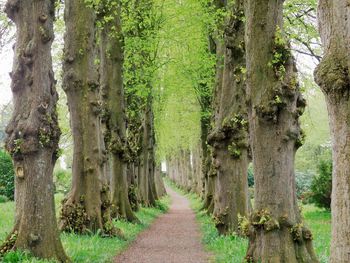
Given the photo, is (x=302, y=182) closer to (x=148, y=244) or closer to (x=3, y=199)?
(x=3, y=199)

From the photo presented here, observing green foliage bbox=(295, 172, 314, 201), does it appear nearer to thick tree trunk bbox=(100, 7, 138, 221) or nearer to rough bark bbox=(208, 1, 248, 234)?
thick tree trunk bbox=(100, 7, 138, 221)

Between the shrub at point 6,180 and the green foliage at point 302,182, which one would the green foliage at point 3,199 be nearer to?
the shrub at point 6,180

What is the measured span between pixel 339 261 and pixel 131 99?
64.7 feet

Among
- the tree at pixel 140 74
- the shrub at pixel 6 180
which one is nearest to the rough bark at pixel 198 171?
the tree at pixel 140 74

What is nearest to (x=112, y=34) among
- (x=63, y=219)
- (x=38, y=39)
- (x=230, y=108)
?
(x=230, y=108)

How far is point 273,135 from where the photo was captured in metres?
7.73

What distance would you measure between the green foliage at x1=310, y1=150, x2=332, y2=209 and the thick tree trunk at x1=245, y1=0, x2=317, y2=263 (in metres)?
13.9

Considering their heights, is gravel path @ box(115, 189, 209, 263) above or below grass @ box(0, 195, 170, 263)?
below

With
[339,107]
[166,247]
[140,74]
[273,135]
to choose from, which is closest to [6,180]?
[140,74]

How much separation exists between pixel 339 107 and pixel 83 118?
911 cm

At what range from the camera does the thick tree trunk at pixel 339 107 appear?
476 cm

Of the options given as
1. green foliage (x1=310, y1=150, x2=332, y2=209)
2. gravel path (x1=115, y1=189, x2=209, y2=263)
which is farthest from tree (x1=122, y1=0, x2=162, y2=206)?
green foliage (x1=310, y1=150, x2=332, y2=209)

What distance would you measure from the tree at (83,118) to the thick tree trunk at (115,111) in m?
4.01

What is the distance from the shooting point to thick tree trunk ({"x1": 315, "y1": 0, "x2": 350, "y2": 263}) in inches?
187
